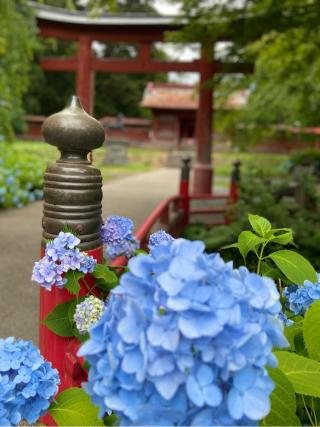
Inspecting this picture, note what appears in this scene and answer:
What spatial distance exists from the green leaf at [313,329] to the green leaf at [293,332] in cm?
10

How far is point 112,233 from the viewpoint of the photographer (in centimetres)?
163

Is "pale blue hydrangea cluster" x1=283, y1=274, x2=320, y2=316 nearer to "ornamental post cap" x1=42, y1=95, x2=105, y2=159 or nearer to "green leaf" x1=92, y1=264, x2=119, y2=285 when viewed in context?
"green leaf" x1=92, y1=264, x2=119, y2=285

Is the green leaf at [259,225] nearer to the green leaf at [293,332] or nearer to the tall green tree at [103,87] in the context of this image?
the green leaf at [293,332]

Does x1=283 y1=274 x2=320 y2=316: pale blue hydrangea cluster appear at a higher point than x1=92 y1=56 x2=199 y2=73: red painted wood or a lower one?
lower

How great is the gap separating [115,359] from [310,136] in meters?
16.4

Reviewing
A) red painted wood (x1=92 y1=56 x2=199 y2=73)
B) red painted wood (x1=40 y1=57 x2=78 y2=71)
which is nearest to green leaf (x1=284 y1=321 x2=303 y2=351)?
red painted wood (x1=92 y1=56 x2=199 y2=73)

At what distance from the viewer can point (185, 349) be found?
637 millimetres

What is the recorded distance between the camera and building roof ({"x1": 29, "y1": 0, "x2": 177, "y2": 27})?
12.1 metres

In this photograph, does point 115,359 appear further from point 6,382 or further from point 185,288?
point 6,382

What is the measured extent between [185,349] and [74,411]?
430 mm

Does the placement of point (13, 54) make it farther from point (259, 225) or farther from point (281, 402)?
point (281, 402)

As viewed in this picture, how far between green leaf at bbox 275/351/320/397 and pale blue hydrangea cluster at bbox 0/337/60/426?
45 centimetres

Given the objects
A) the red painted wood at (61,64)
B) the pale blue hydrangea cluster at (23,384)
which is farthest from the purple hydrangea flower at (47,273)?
the red painted wood at (61,64)

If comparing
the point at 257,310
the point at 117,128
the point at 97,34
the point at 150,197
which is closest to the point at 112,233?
the point at 257,310
